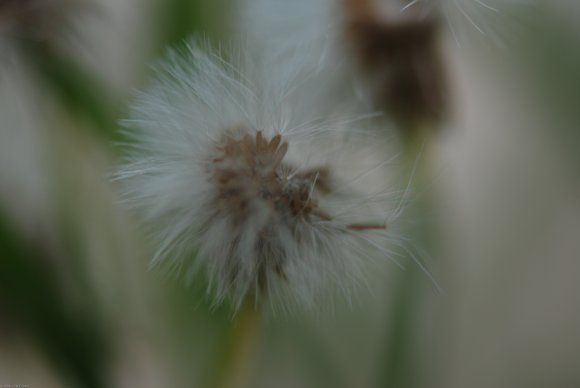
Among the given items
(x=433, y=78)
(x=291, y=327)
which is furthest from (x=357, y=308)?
(x=433, y=78)

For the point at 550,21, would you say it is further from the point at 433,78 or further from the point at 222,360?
the point at 222,360

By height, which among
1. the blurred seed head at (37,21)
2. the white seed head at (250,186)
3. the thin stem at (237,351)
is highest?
the blurred seed head at (37,21)

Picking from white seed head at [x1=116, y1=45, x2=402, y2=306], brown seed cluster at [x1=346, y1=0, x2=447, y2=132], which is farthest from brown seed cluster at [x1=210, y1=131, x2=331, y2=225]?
brown seed cluster at [x1=346, y1=0, x2=447, y2=132]

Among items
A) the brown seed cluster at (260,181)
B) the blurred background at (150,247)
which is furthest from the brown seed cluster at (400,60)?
the brown seed cluster at (260,181)

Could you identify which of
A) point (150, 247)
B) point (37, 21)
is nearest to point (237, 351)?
point (150, 247)

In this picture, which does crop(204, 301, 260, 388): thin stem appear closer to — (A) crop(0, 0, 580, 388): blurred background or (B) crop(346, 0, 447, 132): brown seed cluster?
(A) crop(0, 0, 580, 388): blurred background

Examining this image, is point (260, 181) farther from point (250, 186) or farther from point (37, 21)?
point (37, 21)

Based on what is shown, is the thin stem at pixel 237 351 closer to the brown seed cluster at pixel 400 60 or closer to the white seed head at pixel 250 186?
the white seed head at pixel 250 186
